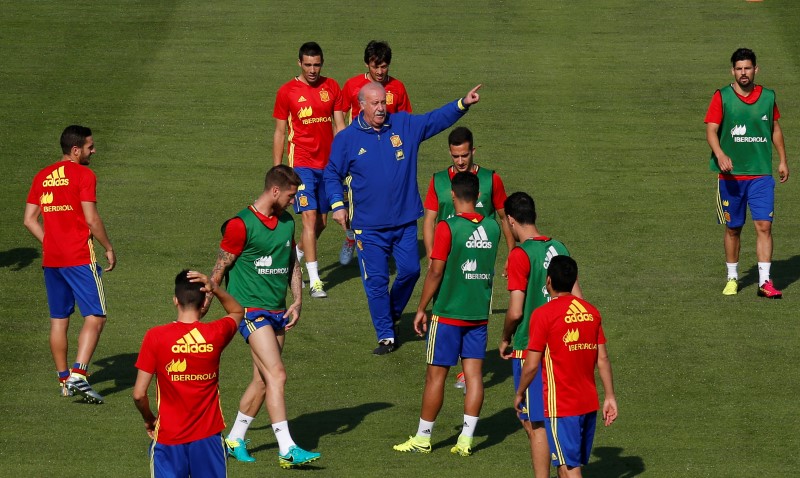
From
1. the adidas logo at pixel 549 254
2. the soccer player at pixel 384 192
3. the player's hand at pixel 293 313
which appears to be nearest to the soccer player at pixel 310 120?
the soccer player at pixel 384 192

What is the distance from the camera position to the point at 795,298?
49.5 feet

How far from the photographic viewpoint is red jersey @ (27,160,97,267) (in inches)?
495

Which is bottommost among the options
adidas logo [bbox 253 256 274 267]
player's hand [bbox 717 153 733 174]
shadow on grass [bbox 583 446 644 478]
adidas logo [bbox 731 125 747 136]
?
shadow on grass [bbox 583 446 644 478]

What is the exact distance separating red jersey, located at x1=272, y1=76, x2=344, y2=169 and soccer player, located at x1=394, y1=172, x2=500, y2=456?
501 cm

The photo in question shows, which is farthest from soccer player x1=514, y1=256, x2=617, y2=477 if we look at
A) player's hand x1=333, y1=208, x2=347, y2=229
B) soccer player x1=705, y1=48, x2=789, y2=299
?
soccer player x1=705, y1=48, x2=789, y2=299

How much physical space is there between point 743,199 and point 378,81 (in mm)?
4391

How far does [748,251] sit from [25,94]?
1201cm

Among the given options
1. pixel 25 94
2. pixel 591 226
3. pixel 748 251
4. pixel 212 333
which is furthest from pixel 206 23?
pixel 212 333

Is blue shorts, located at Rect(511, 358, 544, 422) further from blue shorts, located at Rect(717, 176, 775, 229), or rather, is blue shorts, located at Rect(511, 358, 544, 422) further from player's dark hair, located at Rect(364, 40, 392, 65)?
player's dark hair, located at Rect(364, 40, 392, 65)

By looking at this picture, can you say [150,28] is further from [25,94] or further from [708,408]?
[708,408]

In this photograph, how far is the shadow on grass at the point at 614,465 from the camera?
10961 millimetres

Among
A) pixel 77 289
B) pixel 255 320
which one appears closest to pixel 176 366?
pixel 255 320

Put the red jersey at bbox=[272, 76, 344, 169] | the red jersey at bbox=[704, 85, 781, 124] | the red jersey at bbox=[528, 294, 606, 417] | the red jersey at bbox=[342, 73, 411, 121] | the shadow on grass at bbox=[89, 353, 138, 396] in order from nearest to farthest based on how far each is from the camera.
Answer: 1. the red jersey at bbox=[528, 294, 606, 417]
2. the shadow on grass at bbox=[89, 353, 138, 396]
3. the red jersey at bbox=[704, 85, 781, 124]
4. the red jersey at bbox=[342, 73, 411, 121]
5. the red jersey at bbox=[272, 76, 344, 169]

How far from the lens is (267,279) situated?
11.0 meters
